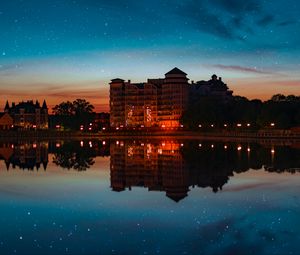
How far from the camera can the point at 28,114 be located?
548 feet

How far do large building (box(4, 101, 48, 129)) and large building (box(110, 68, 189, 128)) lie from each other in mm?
24218

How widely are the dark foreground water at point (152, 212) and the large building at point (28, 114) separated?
134 meters

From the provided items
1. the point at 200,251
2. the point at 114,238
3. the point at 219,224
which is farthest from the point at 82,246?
the point at 219,224

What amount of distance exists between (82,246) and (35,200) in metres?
9.41

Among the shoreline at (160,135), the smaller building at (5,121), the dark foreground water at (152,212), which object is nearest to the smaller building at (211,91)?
the shoreline at (160,135)

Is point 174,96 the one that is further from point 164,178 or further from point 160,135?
point 164,178

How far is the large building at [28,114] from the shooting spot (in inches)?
6539

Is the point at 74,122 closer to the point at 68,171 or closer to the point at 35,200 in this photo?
the point at 68,171

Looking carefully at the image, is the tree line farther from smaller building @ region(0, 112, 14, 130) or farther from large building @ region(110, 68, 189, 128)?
smaller building @ region(0, 112, 14, 130)

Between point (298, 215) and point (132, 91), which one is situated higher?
point (132, 91)

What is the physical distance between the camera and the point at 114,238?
16359 mm

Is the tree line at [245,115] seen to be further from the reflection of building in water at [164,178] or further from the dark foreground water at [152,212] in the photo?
the dark foreground water at [152,212]

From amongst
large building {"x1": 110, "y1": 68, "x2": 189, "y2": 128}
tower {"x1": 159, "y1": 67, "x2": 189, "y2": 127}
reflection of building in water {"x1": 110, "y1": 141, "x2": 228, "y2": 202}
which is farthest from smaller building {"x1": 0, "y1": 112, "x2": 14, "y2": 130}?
reflection of building in water {"x1": 110, "y1": 141, "x2": 228, "y2": 202}

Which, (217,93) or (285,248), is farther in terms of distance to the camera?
(217,93)
